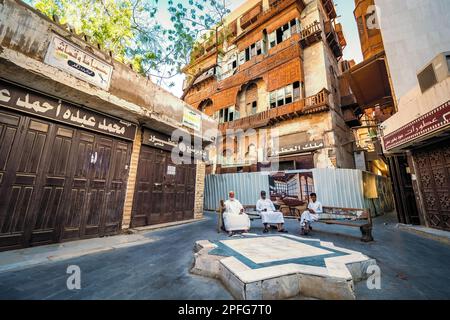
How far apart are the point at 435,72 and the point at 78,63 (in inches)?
436

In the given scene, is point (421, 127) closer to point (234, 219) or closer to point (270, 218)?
point (270, 218)

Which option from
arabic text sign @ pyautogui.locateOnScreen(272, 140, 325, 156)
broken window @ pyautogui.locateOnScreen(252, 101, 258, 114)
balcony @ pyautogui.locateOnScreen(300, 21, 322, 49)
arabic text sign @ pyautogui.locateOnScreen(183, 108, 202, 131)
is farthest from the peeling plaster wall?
balcony @ pyautogui.locateOnScreen(300, 21, 322, 49)

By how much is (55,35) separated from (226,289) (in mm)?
6613

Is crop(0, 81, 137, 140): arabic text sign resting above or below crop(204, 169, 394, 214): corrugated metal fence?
above

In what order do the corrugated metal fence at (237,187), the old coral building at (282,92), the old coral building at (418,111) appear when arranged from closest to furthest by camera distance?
the old coral building at (418,111), the corrugated metal fence at (237,187), the old coral building at (282,92)

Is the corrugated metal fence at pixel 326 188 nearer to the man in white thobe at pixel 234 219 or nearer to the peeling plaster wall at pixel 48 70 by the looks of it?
the man in white thobe at pixel 234 219

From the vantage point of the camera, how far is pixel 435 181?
6.94 metres

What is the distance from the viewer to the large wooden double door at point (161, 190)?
6723mm

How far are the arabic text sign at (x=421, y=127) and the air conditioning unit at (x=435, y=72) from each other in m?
1.26

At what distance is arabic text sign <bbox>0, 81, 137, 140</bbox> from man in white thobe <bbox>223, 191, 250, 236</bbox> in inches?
165

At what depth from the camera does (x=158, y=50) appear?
12367 millimetres

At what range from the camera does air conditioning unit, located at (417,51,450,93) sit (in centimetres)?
596

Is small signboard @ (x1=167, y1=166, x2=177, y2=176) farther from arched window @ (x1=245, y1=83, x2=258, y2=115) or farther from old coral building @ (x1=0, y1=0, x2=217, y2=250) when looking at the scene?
arched window @ (x1=245, y1=83, x2=258, y2=115)

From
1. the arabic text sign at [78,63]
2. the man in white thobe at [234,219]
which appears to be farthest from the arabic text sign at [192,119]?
the man in white thobe at [234,219]
